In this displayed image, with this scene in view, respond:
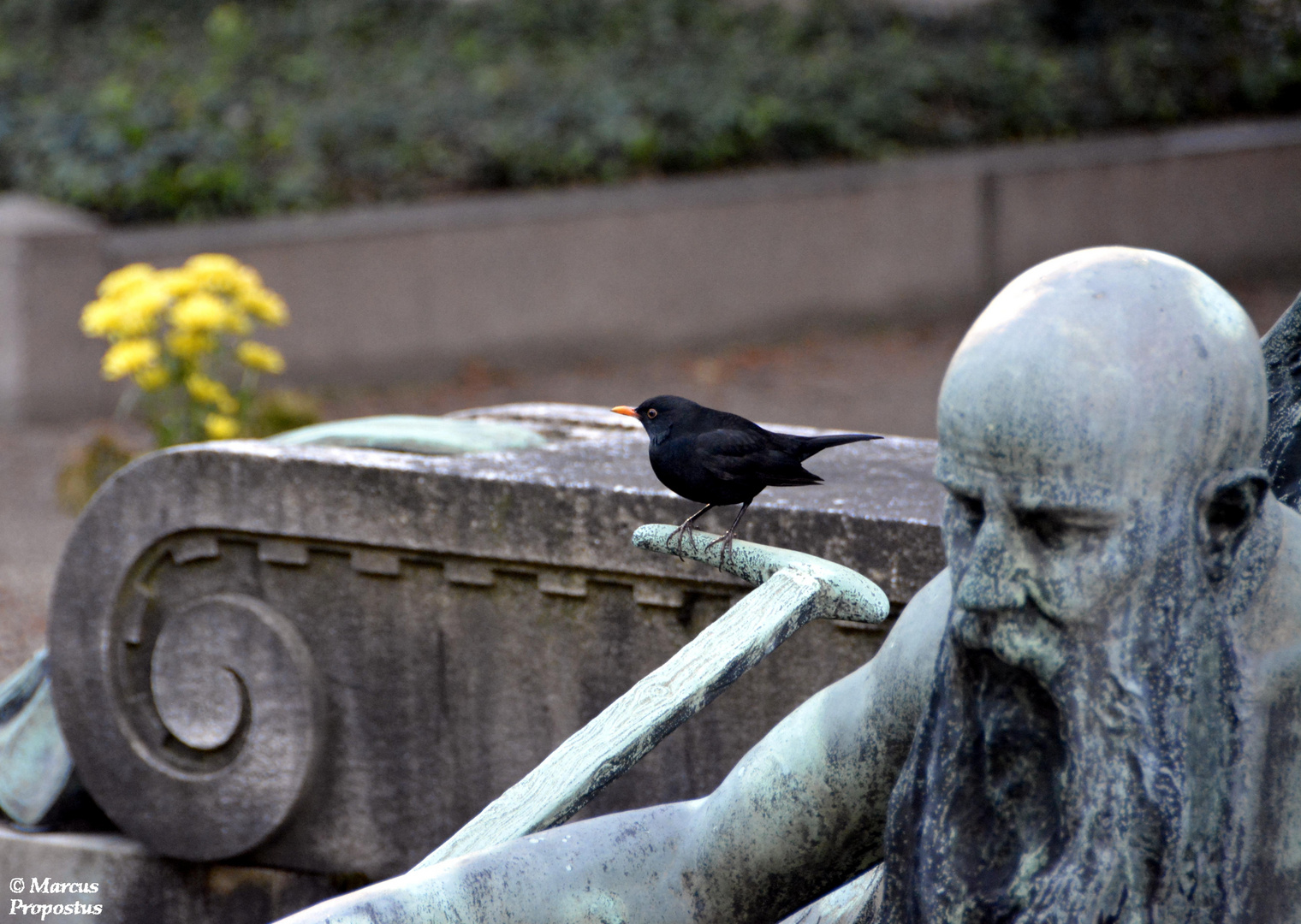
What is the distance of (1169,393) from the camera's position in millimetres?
1132

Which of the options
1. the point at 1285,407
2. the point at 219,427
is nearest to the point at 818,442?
the point at 1285,407

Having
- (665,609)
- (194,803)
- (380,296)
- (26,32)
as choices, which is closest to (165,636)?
(194,803)

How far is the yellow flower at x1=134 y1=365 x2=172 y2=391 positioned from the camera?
19.1ft

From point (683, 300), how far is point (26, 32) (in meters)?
6.27

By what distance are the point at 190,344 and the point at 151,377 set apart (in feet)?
0.65

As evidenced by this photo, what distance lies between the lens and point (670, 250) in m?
9.85

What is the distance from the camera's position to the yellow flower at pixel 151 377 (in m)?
5.84

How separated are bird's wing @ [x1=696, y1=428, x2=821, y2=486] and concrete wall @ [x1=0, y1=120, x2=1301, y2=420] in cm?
699

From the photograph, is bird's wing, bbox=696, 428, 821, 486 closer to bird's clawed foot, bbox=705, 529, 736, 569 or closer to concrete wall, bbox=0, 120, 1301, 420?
bird's clawed foot, bbox=705, 529, 736, 569

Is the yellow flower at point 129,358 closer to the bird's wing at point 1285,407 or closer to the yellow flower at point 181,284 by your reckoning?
the yellow flower at point 181,284

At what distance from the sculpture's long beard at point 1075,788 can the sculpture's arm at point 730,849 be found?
189 millimetres

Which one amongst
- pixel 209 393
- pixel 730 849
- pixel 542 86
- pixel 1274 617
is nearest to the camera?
pixel 1274 617

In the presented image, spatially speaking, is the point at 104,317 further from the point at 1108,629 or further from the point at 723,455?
the point at 1108,629

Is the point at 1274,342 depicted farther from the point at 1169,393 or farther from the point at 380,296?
the point at 380,296
